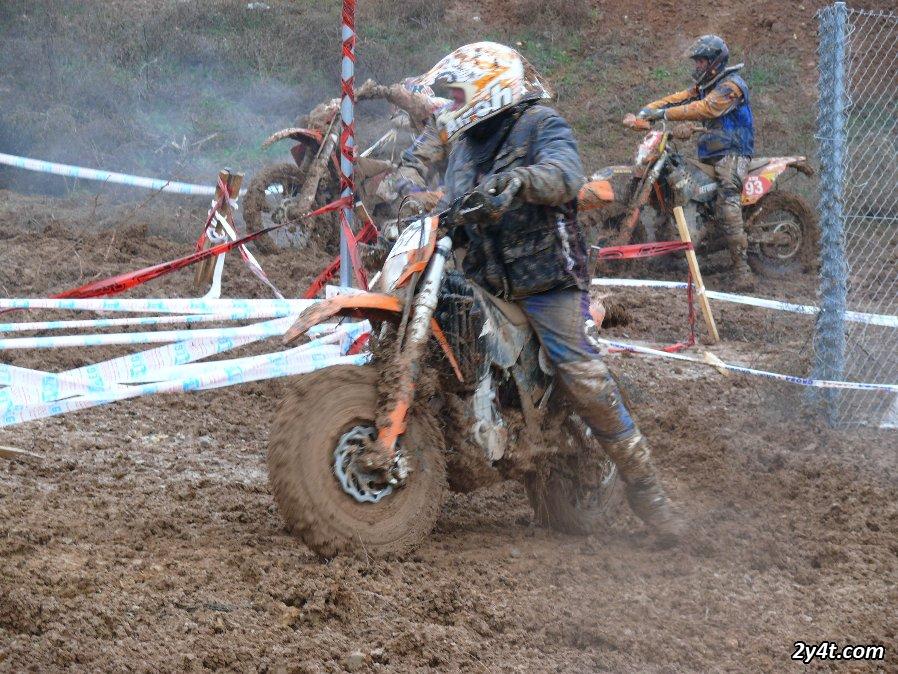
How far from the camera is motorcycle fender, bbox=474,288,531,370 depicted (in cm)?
408

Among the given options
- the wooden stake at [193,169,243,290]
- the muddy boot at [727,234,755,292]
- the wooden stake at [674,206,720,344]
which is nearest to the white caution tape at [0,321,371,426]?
the wooden stake at [193,169,243,290]

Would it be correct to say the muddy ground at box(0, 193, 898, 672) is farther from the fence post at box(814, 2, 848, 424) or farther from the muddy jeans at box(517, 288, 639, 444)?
the muddy jeans at box(517, 288, 639, 444)

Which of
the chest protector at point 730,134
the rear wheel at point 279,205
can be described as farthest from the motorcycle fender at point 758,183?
the rear wheel at point 279,205

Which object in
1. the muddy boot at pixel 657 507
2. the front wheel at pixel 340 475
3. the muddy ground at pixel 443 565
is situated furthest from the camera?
the muddy boot at pixel 657 507

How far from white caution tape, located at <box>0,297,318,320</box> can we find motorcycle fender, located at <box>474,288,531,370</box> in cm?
153

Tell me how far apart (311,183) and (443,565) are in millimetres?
7762

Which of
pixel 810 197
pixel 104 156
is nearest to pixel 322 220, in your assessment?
pixel 104 156

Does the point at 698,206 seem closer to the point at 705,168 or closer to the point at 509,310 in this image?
the point at 705,168

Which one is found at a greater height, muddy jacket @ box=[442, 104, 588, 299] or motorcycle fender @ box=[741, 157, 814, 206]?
motorcycle fender @ box=[741, 157, 814, 206]

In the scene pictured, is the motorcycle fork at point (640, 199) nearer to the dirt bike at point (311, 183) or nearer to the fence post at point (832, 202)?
the dirt bike at point (311, 183)

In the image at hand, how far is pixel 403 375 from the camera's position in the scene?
3.74 meters

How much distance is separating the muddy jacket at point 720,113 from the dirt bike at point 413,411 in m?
6.88

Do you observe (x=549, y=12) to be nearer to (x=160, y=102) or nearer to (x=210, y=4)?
(x=210, y=4)

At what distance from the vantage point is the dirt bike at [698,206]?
35.3ft
